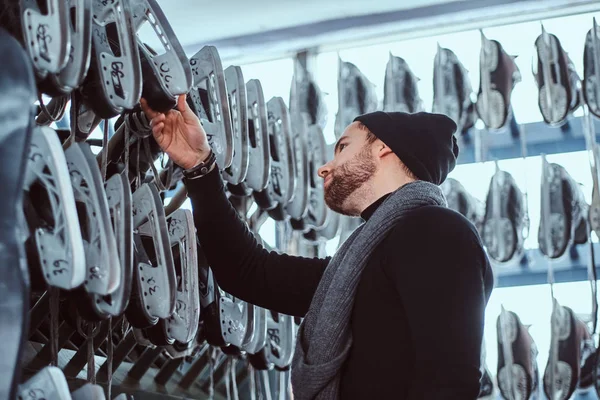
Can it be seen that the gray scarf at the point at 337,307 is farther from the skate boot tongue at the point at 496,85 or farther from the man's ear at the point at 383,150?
the skate boot tongue at the point at 496,85

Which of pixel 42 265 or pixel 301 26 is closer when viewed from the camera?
pixel 42 265

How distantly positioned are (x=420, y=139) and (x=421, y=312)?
0.43 m

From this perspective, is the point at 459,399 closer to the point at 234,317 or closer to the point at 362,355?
the point at 362,355

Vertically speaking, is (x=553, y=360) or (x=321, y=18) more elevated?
(x=321, y=18)

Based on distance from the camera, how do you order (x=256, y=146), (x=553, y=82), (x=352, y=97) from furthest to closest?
1. (x=352, y=97)
2. (x=553, y=82)
3. (x=256, y=146)

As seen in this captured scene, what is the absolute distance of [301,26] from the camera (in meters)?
3.59

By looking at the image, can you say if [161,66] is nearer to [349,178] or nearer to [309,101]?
[349,178]

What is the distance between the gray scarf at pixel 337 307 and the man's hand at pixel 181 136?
314mm

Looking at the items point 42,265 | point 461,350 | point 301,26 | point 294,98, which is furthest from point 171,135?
point 301,26

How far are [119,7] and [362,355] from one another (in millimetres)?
684

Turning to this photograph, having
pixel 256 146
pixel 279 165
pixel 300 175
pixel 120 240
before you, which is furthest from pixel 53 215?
pixel 300 175

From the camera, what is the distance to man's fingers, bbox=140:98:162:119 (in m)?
1.67

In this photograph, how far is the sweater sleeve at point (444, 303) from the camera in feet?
4.64

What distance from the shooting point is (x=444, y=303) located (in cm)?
144
